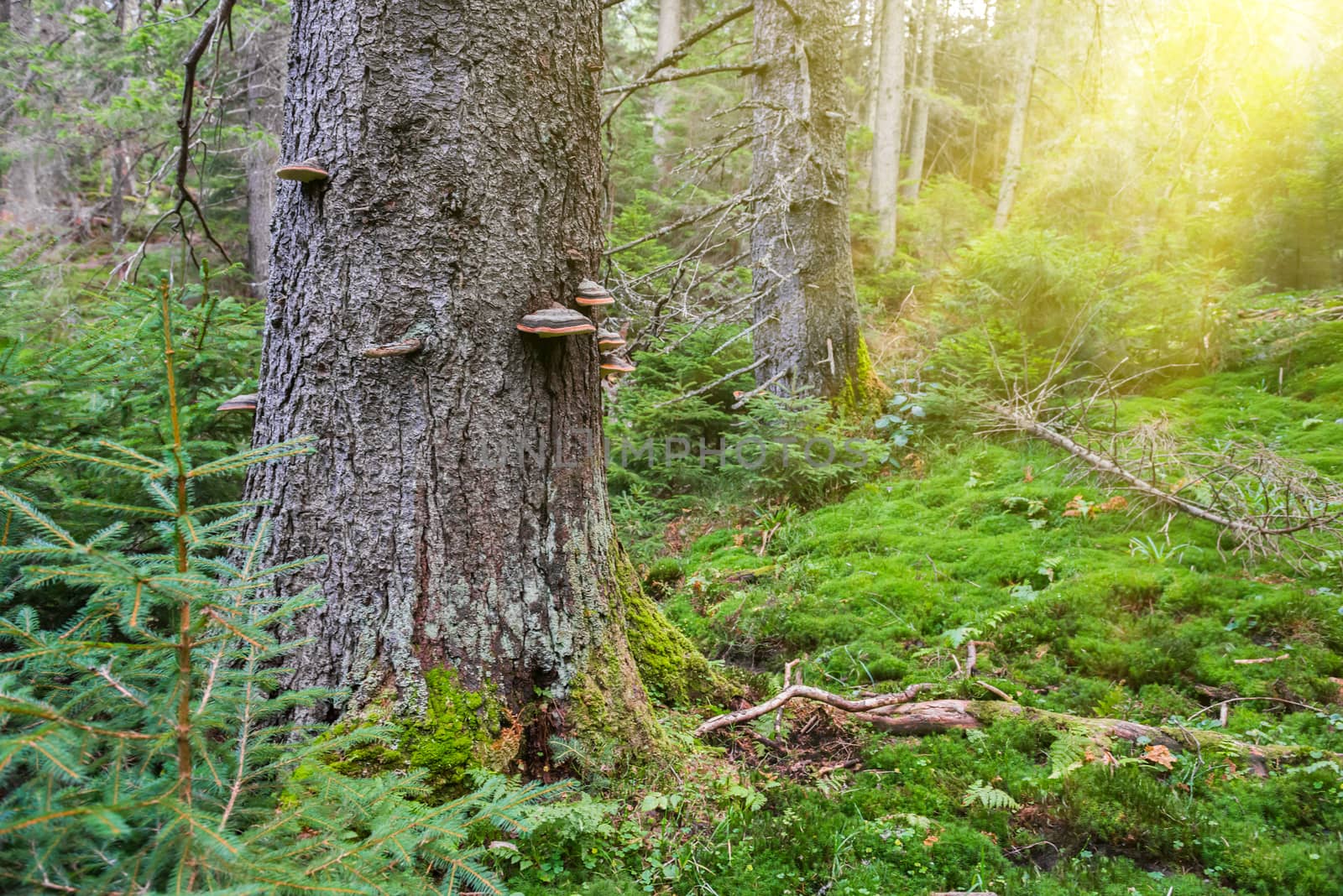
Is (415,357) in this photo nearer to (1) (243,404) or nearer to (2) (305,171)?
(2) (305,171)

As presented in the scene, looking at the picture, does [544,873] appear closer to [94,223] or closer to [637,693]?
[637,693]

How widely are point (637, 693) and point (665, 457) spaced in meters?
4.57

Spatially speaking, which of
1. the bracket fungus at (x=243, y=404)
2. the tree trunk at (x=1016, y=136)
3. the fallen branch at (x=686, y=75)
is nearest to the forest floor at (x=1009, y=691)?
the bracket fungus at (x=243, y=404)

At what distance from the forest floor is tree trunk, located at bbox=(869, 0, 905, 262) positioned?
9.61 metres

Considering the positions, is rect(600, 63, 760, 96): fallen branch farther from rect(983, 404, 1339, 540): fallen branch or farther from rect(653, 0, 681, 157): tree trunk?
rect(653, 0, 681, 157): tree trunk

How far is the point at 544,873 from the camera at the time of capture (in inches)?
88.2

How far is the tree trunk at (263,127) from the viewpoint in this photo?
38.9 ft

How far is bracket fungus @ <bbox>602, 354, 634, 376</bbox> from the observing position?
326 centimetres

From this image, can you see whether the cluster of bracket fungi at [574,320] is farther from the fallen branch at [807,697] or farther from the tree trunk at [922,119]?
the tree trunk at [922,119]

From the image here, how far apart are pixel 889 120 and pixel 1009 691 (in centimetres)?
1440

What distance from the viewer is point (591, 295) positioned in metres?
2.76

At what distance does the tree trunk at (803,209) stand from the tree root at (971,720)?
4.15 metres

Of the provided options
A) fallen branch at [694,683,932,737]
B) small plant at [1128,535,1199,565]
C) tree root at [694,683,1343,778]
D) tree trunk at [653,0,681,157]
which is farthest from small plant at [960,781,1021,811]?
tree trunk at [653,0,681,157]

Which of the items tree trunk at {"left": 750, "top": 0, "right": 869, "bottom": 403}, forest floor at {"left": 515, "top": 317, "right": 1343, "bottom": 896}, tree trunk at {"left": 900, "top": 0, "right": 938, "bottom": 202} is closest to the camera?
forest floor at {"left": 515, "top": 317, "right": 1343, "bottom": 896}
